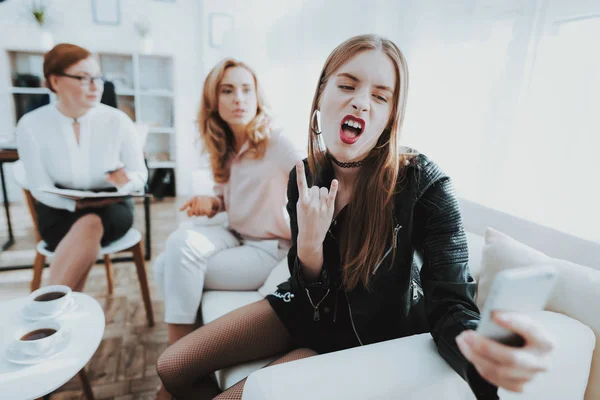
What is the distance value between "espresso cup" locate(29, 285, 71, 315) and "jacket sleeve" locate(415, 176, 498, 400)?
0.98 meters

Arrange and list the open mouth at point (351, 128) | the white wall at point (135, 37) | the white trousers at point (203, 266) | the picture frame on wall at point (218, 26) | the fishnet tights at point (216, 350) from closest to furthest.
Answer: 1. the open mouth at point (351, 128)
2. the fishnet tights at point (216, 350)
3. the white trousers at point (203, 266)
4. the white wall at point (135, 37)
5. the picture frame on wall at point (218, 26)

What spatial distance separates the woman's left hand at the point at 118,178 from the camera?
170 cm

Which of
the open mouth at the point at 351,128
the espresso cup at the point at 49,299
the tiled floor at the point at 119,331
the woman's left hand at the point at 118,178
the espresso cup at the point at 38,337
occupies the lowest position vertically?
the tiled floor at the point at 119,331

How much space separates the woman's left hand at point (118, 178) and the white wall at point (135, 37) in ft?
4.81

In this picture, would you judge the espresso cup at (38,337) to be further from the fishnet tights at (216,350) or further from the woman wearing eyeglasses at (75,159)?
the woman wearing eyeglasses at (75,159)

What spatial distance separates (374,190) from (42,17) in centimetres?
384

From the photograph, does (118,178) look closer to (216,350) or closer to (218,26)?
(216,350)

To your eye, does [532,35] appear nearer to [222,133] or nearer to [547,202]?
[547,202]

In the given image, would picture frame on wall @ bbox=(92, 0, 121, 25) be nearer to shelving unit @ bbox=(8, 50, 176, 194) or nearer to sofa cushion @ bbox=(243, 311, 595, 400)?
shelving unit @ bbox=(8, 50, 176, 194)

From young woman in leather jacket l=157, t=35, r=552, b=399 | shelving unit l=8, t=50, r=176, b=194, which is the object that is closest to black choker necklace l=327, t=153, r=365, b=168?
young woman in leather jacket l=157, t=35, r=552, b=399

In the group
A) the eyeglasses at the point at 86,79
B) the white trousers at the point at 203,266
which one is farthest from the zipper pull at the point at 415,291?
the eyeglasses at the point at 86,79

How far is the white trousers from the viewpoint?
128 centimetres

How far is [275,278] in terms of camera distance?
1254 millimetres

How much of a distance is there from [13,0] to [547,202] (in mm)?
4408
